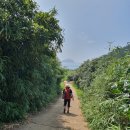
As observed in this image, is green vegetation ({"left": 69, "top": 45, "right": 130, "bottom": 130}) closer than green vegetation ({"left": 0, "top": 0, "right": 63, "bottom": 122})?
Yes

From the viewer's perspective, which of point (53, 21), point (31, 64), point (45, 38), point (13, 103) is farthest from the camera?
point (53, 21)

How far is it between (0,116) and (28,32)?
3.49 m

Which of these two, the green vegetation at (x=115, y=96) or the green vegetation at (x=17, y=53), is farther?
the green vegetation at (x=17, y=53)

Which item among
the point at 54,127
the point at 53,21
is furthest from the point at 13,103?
the point at 53,21

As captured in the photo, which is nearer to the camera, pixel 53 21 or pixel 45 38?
pixel 45 38

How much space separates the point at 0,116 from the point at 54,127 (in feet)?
7.31

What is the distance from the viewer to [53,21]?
55.4 feet

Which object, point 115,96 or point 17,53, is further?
point 17,53

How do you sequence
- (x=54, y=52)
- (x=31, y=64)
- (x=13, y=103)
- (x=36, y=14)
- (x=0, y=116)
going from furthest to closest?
(x=54, y=52) → (x=36, y=14) → (x=31, y=64) → (x=13, y=103) → (x=0, y=116)

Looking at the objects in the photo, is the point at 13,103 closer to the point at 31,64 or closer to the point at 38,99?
the point at 31,64

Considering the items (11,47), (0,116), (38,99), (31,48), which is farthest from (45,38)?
(38,99)

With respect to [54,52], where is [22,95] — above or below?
below

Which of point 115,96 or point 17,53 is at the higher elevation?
point 17,53

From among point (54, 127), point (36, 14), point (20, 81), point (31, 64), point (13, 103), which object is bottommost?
point (54, 127)
